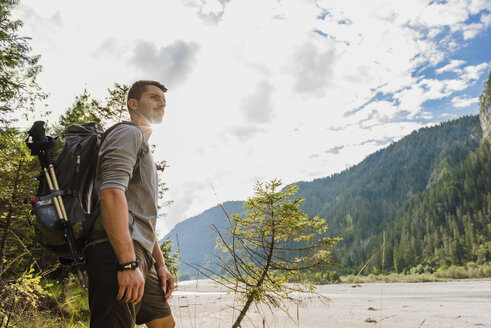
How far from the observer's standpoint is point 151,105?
187 cm

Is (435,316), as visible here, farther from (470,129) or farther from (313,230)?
(470,129)

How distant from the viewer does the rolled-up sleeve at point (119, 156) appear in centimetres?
136

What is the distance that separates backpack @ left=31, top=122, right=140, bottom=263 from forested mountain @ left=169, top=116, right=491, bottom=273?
3530 cm

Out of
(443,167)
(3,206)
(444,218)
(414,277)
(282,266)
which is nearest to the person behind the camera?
(282,266)

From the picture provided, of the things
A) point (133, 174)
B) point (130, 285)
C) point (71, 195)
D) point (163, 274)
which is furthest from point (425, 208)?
point (71, 195)

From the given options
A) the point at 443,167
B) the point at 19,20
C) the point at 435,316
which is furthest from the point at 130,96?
the point at 443,167

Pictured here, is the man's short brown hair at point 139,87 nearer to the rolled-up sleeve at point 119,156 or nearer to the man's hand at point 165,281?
the rolled-up sleeve at point 119,156

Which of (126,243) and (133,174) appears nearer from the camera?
(126,243)

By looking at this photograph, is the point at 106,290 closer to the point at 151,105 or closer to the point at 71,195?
the point at 71,195

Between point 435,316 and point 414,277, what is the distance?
5322 centimetres

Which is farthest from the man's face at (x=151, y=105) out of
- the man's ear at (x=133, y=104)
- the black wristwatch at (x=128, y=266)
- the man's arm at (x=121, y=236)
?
the black wristwatch at (x=128, y=266)

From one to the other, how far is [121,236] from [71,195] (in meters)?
0.34

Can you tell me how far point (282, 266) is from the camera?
377cm

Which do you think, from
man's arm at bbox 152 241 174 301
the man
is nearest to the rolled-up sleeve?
the man
